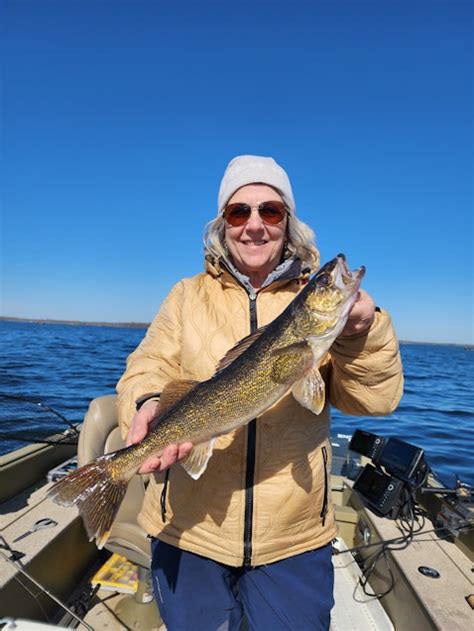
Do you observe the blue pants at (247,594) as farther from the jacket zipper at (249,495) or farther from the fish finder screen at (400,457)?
the fish finder screen at (400,457)

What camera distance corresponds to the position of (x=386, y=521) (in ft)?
16.1

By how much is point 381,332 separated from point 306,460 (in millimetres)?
868

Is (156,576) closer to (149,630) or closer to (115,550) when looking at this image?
(115,550)

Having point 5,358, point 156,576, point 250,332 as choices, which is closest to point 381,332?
point 250,332

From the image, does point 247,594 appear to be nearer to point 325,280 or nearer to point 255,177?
point 325,280

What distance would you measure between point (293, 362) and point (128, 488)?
120 inches

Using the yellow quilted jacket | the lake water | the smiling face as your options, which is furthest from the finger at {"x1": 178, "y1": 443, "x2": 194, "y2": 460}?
the lake water

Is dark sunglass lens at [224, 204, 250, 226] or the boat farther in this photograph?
the boat

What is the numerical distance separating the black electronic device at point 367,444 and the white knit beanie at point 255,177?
381 cm

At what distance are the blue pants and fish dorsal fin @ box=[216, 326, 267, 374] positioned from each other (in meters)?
1.14

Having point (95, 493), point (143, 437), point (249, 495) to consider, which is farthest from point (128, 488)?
point (249, 495)

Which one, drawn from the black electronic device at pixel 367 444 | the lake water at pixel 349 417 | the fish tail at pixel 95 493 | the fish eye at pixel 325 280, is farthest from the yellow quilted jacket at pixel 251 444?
the lake water at pixel 349 417

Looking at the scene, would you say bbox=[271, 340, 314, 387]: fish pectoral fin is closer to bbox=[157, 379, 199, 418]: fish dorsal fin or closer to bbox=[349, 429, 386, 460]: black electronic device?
bbox=[157, 379, 199, 418]: fish dorsal fin

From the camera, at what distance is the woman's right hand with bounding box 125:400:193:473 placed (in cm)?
252
